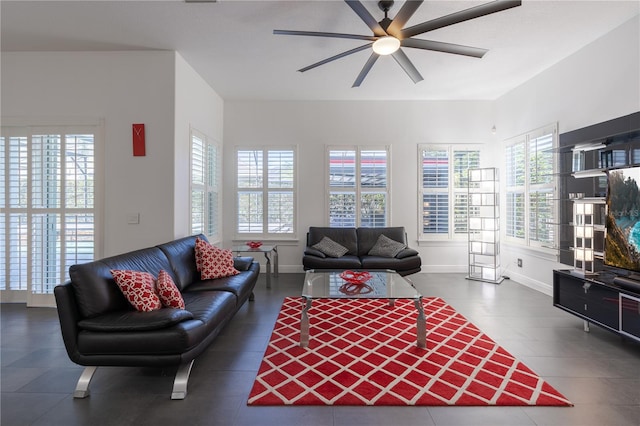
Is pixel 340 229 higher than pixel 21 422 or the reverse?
higher

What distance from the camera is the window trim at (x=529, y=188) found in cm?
429

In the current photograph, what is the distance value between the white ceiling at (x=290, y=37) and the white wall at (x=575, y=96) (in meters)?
0.18

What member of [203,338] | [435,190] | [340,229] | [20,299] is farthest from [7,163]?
Answer: [435,190]

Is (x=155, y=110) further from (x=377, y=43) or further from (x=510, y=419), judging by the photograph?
(x=510, y=419)

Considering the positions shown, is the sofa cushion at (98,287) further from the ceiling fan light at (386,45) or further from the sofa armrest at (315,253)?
the ceiling fan light at (386,45)

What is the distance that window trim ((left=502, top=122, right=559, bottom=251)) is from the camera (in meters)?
4.29

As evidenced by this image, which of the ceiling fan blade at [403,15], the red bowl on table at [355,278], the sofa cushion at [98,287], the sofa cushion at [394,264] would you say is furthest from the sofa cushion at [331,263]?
the ceiling fan blade at [403,15]

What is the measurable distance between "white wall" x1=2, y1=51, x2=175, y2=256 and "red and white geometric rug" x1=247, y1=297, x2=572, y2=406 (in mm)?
2245

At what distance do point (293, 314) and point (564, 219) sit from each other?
386cm

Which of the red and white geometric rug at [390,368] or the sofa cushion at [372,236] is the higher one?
the sofa cushion at [372,236]

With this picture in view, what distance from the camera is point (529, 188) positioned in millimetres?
4820

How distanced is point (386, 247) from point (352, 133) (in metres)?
2.33

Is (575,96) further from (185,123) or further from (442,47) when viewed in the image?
(185,123)

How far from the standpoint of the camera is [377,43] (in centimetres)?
281
